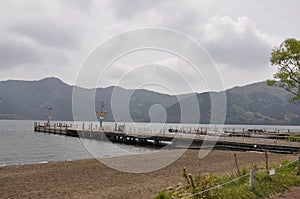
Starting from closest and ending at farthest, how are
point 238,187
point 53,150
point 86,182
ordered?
point 238,187
point 86,182
point 53,150

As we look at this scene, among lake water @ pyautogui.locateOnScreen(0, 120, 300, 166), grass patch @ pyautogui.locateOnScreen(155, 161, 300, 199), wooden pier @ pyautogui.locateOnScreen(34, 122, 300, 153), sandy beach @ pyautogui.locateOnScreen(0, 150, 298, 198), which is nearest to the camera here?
grass patch @ pyautogui.locateOnScreen(155, 161, 300, 199)

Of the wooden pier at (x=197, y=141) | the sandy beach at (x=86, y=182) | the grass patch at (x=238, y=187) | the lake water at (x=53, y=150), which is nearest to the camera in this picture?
the grass patch at (x=238, y=187)

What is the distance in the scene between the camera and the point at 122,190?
1303cm

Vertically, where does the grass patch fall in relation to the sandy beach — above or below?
above

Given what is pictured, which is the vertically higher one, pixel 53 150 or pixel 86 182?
pixel 86 182

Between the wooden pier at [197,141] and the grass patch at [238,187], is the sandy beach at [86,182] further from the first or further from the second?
Result: the wooden pier at [197,141]

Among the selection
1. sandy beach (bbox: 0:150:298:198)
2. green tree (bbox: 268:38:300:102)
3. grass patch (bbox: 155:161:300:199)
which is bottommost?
sandy beach (bbox: 0:150:298:198)

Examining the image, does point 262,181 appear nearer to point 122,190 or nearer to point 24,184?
point 122,190

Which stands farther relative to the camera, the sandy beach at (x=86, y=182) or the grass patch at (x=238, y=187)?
the sandy beach at (x=86, y=182)

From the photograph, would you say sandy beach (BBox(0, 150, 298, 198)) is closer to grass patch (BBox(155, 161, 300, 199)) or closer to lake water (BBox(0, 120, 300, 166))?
grass patch (BBox(155, 161, 300, 199))

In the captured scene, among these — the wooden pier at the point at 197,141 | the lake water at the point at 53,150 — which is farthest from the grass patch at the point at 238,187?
the lake water at the point at 53,150

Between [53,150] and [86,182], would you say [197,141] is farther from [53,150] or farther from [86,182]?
[86,182]

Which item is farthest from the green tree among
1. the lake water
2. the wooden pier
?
the lake water

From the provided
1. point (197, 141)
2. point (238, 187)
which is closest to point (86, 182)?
point (238, 187)
